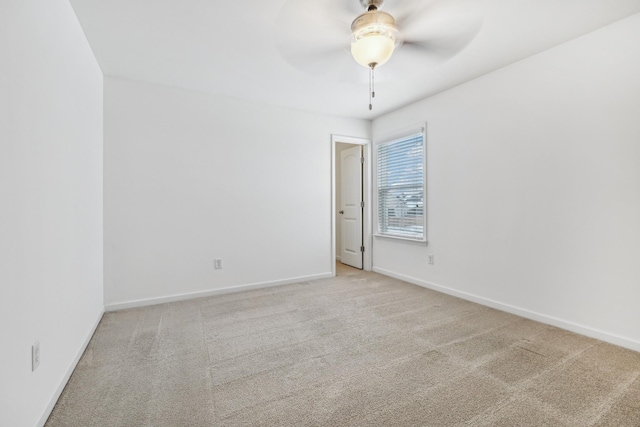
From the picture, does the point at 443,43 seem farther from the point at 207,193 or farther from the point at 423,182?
the point at 207,193

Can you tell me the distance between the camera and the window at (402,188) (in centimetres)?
394

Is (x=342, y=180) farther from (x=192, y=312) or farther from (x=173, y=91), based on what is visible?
(x=192, y=312)

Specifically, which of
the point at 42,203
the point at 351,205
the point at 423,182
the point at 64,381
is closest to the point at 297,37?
the point at 42,203

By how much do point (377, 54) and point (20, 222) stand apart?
2.22 metres

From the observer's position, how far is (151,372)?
192 cm

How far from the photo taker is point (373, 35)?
1875 mm

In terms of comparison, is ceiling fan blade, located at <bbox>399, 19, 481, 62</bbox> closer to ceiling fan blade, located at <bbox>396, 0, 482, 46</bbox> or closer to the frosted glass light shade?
ceiling fan blade, located at <bbox>396, 0, 482, 46</bbox>

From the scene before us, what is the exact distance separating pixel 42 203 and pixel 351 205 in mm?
4261

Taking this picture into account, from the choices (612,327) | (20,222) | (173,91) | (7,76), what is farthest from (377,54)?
(612,327)

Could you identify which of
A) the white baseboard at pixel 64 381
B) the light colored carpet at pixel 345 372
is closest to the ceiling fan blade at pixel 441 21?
the light colored carpet at pixel 345 372

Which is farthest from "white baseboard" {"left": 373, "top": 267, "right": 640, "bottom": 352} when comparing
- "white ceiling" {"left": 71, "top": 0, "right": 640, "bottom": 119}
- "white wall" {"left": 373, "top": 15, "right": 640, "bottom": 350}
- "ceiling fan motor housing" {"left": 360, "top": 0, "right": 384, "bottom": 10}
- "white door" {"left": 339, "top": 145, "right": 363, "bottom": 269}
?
"ceiling fan motor housing" {"left": 360, "top": 0, "right": 384, "bottom": 10}

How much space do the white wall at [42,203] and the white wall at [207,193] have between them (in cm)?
73

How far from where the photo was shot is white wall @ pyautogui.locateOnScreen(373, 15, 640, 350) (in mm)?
2201

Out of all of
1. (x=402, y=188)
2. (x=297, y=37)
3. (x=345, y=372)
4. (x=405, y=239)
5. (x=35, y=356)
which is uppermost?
(x=297, y=37)
